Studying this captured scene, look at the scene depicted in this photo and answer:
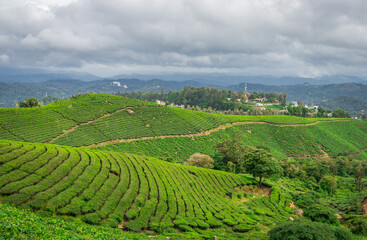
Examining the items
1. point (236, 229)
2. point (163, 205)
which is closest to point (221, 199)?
point (236, 229)

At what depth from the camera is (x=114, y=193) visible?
1116 inches

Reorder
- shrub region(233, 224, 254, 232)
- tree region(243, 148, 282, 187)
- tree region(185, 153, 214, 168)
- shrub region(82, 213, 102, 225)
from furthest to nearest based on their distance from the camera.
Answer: tree region(185, 153, 214, 168)
tree region(243, 148, 282, 187)
shrub region(233, 224, 254, 232)
shrub region(82, 213, 102, 225)

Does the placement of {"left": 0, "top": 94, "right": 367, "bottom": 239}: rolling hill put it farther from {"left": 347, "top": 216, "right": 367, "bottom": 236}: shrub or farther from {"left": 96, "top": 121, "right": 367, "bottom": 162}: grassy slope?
{"left": 347, "top": 216, "right": 367, "bottom": 236}: shrub

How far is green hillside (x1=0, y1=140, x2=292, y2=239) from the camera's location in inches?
920

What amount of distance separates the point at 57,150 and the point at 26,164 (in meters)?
6.53

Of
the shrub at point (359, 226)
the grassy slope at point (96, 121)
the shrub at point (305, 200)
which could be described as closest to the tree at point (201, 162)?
the shrub at point (305, 200)

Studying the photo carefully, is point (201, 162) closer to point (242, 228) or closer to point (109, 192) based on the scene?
point (242, 228)

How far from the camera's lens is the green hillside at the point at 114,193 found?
76.6 ft

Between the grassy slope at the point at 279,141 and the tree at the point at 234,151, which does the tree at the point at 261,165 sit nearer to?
the tree at the point at 234,151

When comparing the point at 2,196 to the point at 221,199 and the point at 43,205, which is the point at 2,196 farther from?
the point at 221,199

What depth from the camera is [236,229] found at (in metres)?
29.6

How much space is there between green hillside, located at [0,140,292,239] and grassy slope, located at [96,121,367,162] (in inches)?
1211

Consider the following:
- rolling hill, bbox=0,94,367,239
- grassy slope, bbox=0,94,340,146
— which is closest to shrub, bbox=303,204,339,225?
rolling hill, bbox=0,94,367,239

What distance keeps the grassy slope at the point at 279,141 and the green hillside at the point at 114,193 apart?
1211 inches
